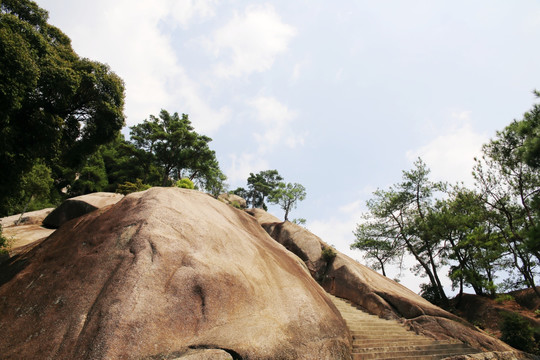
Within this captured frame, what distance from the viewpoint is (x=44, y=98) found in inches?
426

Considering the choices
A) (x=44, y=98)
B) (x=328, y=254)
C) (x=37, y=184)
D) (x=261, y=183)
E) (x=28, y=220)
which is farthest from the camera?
(x=261, y=183)

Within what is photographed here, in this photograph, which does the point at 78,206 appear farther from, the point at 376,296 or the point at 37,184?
the point at 376,296

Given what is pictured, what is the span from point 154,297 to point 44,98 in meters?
10.6

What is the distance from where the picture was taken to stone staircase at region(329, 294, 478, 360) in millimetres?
8953

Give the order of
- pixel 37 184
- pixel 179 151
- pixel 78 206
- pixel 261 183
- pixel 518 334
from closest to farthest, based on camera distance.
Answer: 1. pixel 518 334
2. pixel 78 206
3. pixel 37 184
4. pixel 179 151
5. pixel 261 183

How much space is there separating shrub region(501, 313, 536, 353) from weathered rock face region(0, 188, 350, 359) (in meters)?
11.9

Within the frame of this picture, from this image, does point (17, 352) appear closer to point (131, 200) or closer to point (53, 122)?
point (131, 200)

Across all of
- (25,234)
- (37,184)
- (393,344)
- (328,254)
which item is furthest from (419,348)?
(37,184)

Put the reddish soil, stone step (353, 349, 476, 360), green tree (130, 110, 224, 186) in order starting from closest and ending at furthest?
stone step (353, 349, 476, 360) → the reddish soil → green tree (130, 110, 224, 186)

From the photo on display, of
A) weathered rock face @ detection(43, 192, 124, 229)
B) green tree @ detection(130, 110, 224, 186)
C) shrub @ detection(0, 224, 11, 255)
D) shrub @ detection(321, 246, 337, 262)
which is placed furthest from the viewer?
green tree @ detection(130, 110, 224, 186)

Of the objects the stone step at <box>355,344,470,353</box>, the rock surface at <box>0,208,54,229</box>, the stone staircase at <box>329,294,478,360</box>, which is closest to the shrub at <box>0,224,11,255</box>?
the rock surface at <box>0,208,54,229</box>

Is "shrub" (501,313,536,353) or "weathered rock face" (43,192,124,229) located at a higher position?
"weathered rock face" (43,192,124,229)

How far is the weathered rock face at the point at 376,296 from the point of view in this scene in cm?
1248

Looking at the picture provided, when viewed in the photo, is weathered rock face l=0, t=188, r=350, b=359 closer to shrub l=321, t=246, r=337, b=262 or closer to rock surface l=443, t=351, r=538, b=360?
rock surface l=443, t=351, r=538, b=360
